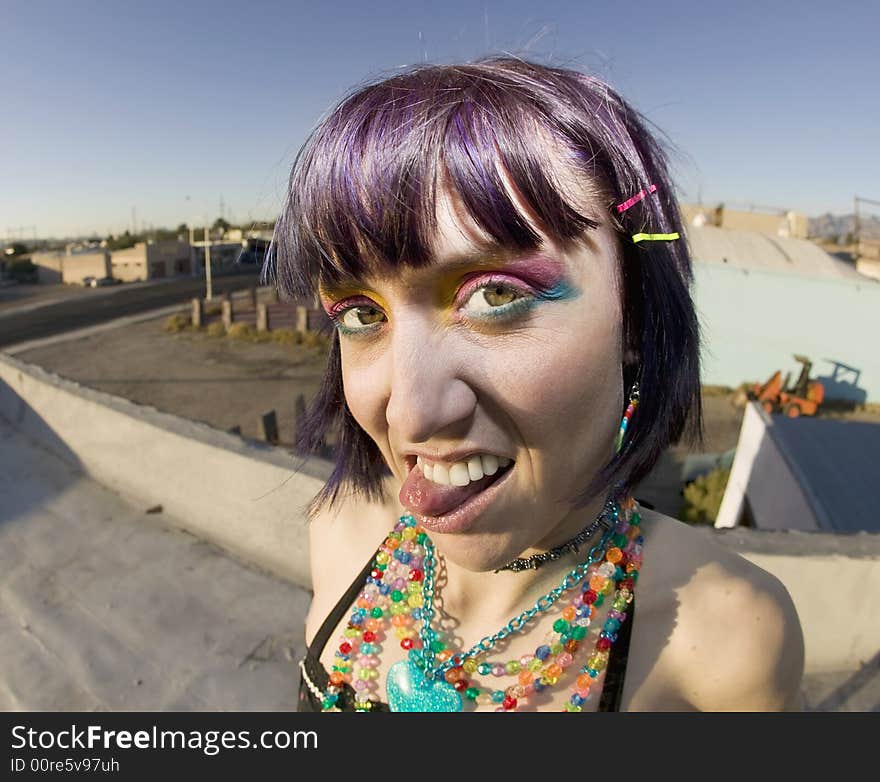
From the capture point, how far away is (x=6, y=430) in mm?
5258

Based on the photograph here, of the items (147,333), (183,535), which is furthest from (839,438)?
(147,333)

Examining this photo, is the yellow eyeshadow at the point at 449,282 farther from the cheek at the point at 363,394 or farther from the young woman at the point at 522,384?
the cheek at the point at 363,394

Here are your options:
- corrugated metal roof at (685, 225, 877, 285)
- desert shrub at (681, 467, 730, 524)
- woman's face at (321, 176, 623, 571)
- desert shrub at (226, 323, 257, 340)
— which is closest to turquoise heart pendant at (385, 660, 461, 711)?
woman's face at (321, 176, 623, 571)

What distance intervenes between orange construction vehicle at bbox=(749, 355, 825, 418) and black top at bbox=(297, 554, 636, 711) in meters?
10.8

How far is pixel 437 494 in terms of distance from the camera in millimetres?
946

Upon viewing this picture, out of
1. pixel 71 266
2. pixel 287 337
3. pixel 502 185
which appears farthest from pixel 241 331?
pixel 71 266

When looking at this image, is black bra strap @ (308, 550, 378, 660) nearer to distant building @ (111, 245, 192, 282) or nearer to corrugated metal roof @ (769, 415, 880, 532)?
corrugated metal roof @ (769, 415, 880, 532)

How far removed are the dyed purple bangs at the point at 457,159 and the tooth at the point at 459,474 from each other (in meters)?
0.33

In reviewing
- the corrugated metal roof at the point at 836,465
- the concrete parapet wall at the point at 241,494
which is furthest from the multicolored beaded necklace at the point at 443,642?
the corrugated metal roof at the point at 836,465

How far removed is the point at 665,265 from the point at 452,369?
422 millimetres

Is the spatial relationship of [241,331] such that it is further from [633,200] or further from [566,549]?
[633,200]

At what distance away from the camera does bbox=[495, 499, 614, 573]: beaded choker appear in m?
1.18

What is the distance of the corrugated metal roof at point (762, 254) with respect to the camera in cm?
1333

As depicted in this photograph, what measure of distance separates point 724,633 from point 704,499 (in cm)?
619
